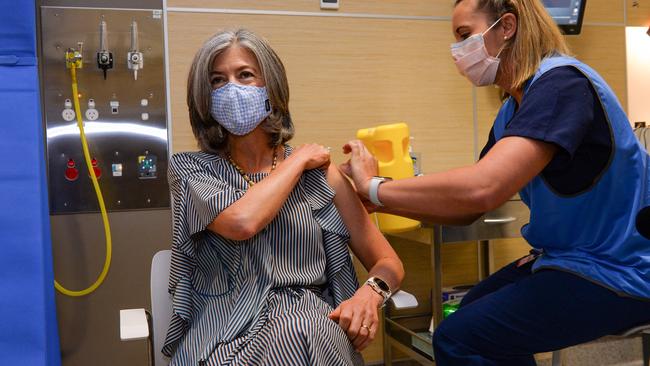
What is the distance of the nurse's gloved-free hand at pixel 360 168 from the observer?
178cm

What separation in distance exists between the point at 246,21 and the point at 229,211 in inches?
59.7

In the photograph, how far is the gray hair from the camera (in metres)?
1.78

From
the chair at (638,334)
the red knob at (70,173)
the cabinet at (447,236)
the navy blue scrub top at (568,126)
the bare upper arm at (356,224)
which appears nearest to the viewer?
the navy blue scrub top at (568,126)

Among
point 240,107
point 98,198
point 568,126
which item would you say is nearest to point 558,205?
point 568,126

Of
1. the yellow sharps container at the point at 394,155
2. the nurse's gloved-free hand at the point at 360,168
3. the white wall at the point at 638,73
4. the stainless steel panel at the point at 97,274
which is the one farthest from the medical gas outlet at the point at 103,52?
the white wall at the point at 638,73

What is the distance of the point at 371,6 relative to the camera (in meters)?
3.03

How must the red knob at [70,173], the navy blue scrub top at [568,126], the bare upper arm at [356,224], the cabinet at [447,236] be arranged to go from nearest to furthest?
the navy blue scrub top at [568,126], the bare upper arm at [356,224], the cabinet at [447,236], the red knob at [70,173]

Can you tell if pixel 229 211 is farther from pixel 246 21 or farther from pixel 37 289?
pixel 246 21

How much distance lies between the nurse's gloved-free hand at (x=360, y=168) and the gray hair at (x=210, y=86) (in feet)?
0.69

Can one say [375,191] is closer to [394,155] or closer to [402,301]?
[402,301]

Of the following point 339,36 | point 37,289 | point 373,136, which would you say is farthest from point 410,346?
point 37,289

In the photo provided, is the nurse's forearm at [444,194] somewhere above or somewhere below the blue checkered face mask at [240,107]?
below

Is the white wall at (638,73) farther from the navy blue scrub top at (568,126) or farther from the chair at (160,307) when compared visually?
the chair at (160,307)

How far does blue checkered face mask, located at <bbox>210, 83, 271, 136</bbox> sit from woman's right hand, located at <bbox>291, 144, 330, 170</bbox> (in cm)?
16
